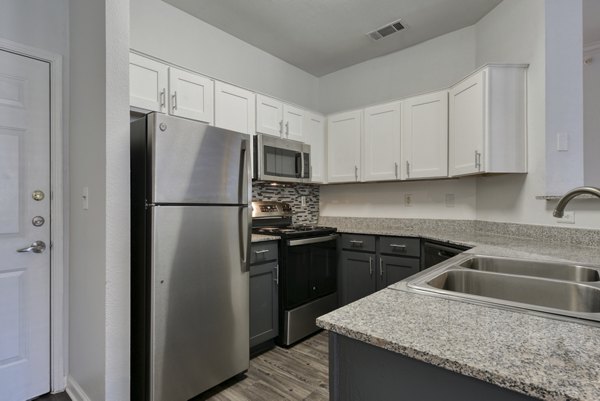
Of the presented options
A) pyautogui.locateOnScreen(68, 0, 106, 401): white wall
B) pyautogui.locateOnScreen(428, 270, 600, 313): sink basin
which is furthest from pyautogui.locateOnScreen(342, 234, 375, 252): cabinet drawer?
pyautogui.locateOnScreen(68, 0, 106, 401): white wall

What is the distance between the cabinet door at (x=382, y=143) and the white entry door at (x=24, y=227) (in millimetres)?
2709

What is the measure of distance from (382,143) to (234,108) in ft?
5.12

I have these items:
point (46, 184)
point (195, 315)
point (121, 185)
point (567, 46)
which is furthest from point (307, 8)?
point (195, 315)

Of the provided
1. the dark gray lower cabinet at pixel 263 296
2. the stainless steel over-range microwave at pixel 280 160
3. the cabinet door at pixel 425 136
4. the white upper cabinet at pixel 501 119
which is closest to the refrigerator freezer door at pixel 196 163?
the dark gray lower cabinet at pixel 263 296

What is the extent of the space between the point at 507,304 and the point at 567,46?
2317mm

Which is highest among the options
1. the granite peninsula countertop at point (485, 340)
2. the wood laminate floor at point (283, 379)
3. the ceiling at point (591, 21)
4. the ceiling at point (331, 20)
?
the ceiling at point (591, 21)

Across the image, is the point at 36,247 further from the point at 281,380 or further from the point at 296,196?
the point at 296,196

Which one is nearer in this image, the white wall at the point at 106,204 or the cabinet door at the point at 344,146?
→ the white wall at the point at 106,204

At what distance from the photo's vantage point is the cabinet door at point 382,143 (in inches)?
124

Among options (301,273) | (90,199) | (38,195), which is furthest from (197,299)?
(38,195)

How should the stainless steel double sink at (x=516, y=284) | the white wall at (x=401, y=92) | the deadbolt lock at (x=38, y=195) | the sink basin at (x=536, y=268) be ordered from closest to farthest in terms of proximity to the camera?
the stainless steel double sink at (x=516, y=284)
the sink basin at (x=536, y=268)
the deadbolt lock at (x=38, y=195)
the white wall at (x=401, y=92)

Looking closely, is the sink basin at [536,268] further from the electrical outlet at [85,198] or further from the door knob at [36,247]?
the door knob at [36,247]

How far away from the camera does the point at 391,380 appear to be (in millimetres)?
664

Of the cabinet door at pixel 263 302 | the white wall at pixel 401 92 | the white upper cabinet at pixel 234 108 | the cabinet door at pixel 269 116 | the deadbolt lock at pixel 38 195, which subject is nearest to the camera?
the deadbolt lock at pixel 38 195
